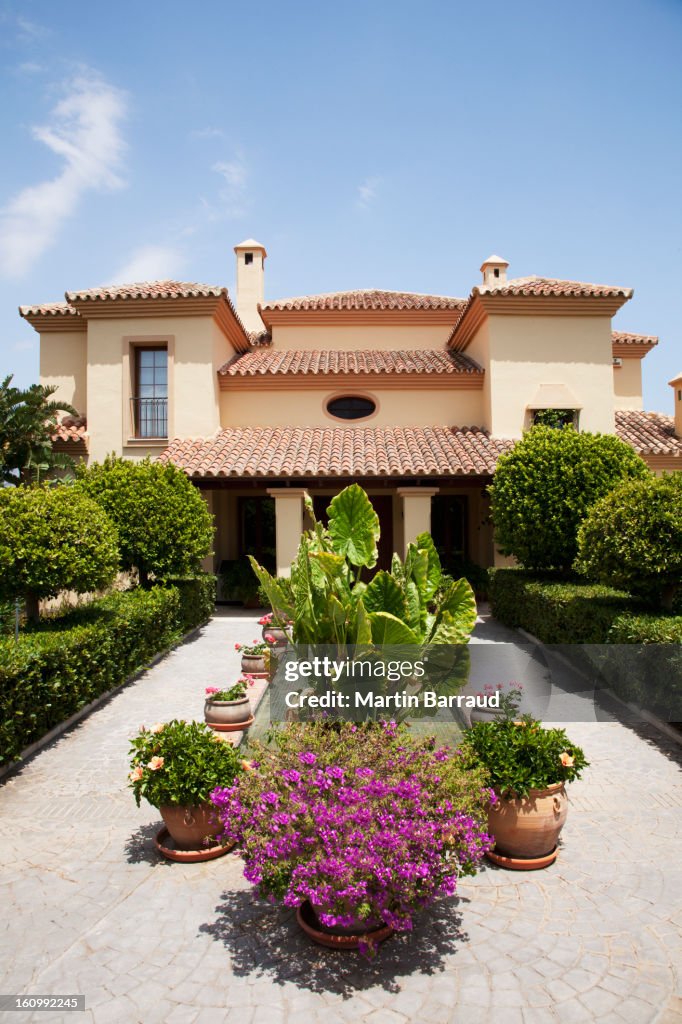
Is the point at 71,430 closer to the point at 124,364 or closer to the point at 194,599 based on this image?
the point at 124,364

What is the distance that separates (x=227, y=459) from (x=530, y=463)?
22.6ft

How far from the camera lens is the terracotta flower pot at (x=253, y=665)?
1020 cm

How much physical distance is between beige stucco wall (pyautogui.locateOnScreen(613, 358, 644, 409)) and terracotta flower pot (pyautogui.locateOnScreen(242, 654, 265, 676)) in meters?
15.7

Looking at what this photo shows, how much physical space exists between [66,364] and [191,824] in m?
15.7

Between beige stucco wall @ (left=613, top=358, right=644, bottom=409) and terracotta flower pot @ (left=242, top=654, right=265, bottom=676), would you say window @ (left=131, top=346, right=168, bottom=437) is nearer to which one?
terracotta flower pot @ (left=242, top=654, right=265, bottom=676)

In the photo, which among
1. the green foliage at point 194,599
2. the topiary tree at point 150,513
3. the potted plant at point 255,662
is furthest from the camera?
the green foliage at point 194,599

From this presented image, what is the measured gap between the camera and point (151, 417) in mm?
17078

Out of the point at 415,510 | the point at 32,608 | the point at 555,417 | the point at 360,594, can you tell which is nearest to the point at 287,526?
the point at 415,510

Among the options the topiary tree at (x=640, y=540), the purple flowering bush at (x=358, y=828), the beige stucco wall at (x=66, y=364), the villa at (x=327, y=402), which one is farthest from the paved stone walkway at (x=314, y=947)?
the beige stucco wall at (x=66, y=364)

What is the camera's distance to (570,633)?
10.0 meters

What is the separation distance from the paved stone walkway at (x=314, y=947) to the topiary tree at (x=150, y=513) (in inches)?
246

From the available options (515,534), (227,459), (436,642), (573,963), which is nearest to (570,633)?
(515,534)

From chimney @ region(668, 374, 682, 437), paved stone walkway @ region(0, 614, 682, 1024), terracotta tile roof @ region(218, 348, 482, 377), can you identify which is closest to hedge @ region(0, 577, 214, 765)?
paved stone walkway @ region(0, 614, 682, 1024)

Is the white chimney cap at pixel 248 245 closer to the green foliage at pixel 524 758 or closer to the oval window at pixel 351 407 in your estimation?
the oval window at pixel 351 407
